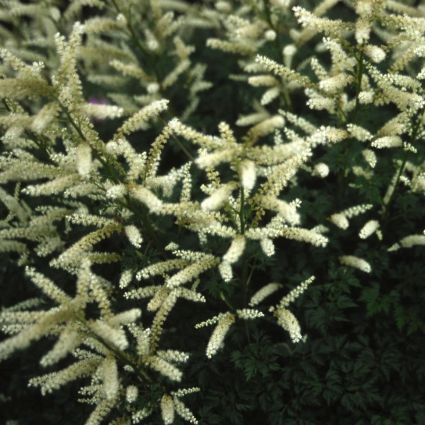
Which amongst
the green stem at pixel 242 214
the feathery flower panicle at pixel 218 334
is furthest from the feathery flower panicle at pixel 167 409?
the green stem at pixel 242 214

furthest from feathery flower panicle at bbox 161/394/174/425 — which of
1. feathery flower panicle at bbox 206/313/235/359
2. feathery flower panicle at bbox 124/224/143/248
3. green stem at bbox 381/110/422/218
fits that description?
green stem at bbox 381/110/422/218

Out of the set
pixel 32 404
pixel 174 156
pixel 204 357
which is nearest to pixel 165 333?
pixel 204 357

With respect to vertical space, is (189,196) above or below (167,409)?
above

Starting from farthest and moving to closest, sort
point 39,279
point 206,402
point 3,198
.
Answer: point 3,198 < point 206,402 < point 39,279

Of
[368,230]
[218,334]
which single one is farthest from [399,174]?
[218,334]

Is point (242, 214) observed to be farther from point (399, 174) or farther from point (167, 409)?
point (399, 174)

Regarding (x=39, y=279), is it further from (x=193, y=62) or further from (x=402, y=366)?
(x=193, y=62)

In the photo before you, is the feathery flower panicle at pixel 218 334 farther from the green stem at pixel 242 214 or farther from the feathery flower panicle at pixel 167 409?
the green stem at pixel 242 214

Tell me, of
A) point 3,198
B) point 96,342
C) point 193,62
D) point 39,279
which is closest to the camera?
point 39,279
